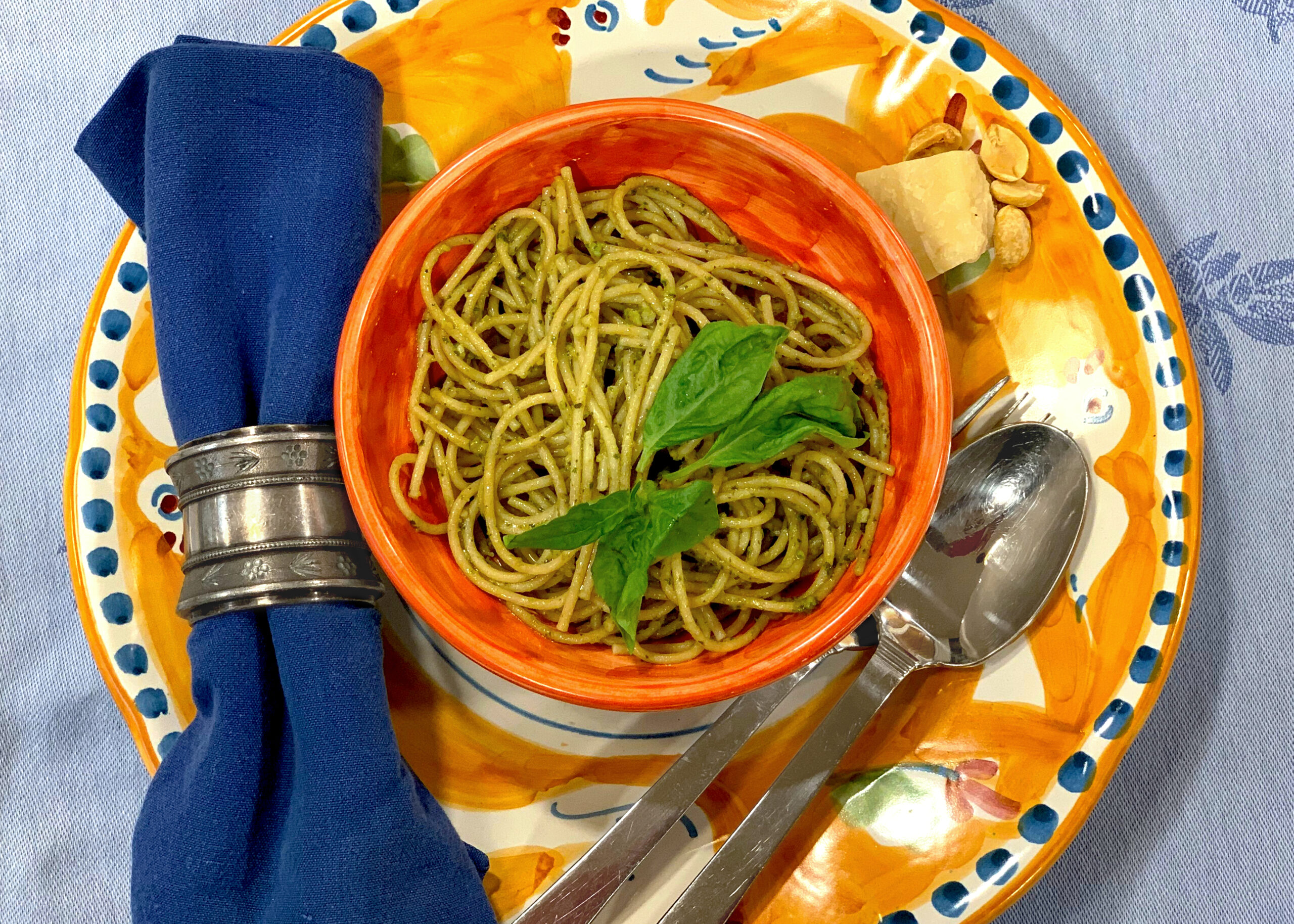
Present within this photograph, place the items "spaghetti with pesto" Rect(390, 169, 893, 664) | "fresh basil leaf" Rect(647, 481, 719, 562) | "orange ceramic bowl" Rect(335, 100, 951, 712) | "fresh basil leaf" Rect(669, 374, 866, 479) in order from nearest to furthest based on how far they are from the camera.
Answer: "fresh basil leaf" Rect(647, 481, 719, 562)
"fresh basil leaf" Rect(669, 374, 866, 479)
"orange ceramic bowl" Rect(335, 100, 951, 712)
"spaghetti with pesto" Rect(390, 169, 893, 664)

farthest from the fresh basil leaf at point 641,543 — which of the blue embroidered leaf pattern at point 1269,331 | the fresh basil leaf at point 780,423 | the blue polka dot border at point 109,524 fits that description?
the blue embroidered leaf pattern at point 1269,331

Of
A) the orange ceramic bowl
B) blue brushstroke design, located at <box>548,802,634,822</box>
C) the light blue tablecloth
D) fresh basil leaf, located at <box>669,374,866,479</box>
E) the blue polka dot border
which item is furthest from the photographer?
the light blue tablecloth

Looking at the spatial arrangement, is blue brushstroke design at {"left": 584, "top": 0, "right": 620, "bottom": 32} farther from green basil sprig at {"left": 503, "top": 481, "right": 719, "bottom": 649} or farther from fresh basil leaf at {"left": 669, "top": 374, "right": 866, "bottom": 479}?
green basil sprig at {"left": 503, "top": 481, "right": 719, "bottom": 649}

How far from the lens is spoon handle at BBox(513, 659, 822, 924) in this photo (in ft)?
7.26

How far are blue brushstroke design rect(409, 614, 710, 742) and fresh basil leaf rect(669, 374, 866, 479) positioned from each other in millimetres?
832

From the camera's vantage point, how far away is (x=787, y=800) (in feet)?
7.41

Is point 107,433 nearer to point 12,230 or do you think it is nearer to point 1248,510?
point 12,230

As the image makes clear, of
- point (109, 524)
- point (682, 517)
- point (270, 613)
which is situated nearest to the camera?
point (682, 517)

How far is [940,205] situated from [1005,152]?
24 cm

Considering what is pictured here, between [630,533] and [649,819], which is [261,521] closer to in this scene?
[630,533]

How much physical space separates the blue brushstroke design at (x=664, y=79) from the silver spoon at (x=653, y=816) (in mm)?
1114

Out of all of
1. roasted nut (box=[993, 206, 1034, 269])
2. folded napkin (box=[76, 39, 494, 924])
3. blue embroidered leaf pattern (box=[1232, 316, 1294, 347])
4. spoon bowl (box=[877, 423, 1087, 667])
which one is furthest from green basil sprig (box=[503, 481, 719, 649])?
blue embroidered leaf pattern (box=[1232, 316, 1294, 347])

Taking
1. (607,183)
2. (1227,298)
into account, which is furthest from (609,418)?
(1227,298)

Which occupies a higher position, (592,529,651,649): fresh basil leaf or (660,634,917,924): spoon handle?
(592,529,651,649): fresh basil leaf
